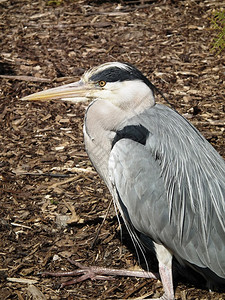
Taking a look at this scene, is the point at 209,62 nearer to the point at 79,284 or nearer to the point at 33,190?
the point at 33,190

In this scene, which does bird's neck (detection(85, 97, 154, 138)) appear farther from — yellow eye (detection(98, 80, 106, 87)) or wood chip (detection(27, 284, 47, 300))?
wood chip (detection(27, 284, 47, 300))

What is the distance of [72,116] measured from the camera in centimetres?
593

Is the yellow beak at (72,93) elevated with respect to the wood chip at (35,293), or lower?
elevated

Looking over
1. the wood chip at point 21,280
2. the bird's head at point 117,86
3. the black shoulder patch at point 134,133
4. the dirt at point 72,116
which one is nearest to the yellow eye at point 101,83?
the bird's head at point 117,86

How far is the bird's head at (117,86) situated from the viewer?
3914mm

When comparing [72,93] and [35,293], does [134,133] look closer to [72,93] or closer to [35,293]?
[72,93]

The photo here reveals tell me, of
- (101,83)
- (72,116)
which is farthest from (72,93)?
(72,116)

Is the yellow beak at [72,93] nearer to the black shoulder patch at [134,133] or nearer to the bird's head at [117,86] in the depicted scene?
the bird's head at [117,86]

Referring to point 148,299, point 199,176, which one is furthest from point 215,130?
point 148,299

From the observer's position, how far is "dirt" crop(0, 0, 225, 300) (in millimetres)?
4141

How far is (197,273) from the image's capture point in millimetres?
4094

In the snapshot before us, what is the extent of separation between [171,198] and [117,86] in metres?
0.97

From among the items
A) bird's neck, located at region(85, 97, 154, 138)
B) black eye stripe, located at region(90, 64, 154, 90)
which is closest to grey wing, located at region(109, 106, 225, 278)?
bird's neck, located at region(85, 97, 154, 138)

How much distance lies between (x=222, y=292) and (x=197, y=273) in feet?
0.87
